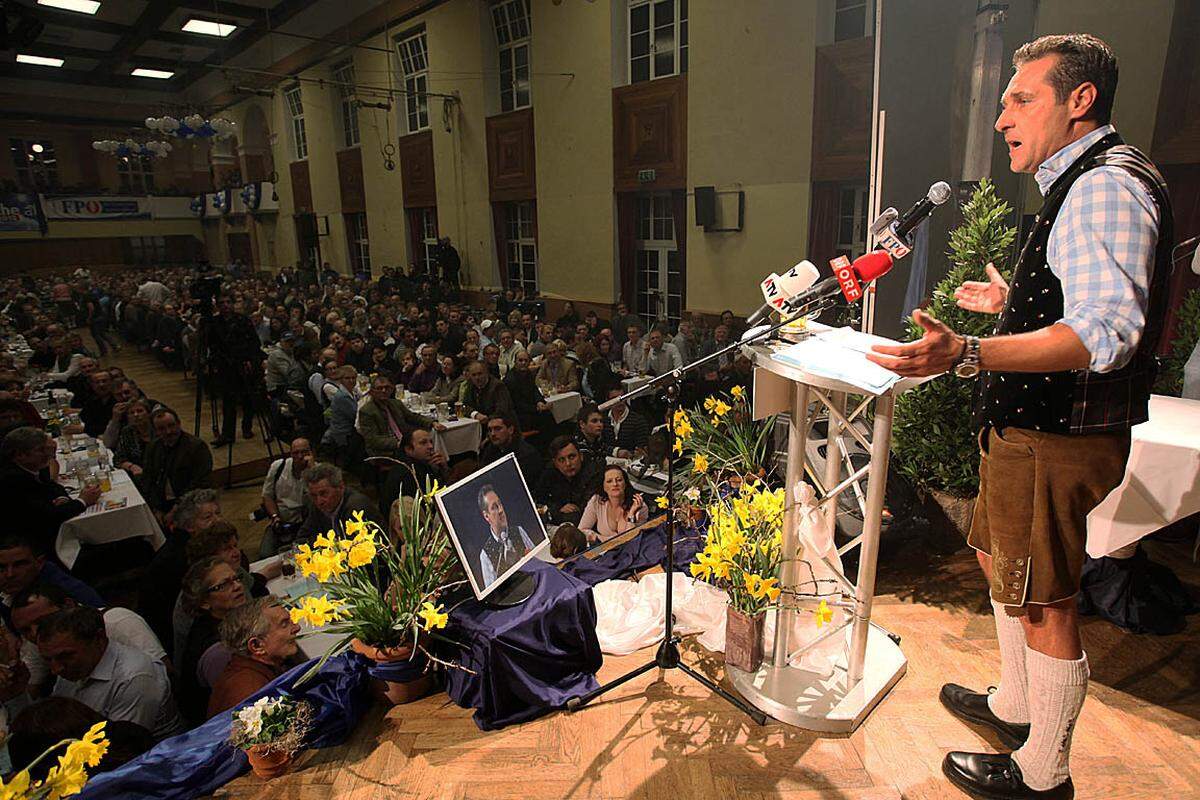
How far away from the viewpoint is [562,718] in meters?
2.09

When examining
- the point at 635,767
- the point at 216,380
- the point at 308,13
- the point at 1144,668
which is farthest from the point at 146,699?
the point at 308,13

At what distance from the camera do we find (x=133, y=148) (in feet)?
25.9

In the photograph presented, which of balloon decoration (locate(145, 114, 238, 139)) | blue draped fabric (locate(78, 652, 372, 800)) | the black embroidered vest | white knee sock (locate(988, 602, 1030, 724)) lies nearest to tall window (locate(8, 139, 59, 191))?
balloon decoration (locate(145, 114, 238, 139))

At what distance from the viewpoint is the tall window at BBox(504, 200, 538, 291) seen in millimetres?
9125

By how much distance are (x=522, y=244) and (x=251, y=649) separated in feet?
25.8

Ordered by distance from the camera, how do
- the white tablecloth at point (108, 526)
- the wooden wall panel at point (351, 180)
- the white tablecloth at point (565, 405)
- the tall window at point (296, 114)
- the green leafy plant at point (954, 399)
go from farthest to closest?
1. the wooden wall panel at point (351, 180)
2. the tall window at point (296, 114)
3. the white tablecloth at point (565, 405)
4. the white tablecloth at point (108, 526)
5. the green leafy plant at point (954, 399)

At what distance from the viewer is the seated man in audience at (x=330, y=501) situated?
134 inches

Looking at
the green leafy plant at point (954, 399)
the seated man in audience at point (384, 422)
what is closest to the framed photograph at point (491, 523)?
the green leafy plant at point (954, 399)

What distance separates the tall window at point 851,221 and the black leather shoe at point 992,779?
16.3 feet

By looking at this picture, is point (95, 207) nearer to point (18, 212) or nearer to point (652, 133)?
point (18, 212)

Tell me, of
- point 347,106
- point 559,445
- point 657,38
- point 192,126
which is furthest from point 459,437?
point 347,106

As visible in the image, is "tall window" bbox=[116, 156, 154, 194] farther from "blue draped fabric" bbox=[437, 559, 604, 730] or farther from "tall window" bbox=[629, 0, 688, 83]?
"blue draped fabric" bbox=[437, 559, 604, 730]

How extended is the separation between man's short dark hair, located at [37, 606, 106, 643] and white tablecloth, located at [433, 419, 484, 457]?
2.99 metres

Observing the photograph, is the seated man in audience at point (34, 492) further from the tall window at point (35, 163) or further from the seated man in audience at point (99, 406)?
the tall window at point (35, 163)
